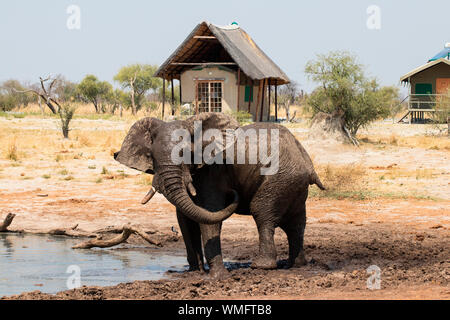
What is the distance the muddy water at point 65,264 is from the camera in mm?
7805

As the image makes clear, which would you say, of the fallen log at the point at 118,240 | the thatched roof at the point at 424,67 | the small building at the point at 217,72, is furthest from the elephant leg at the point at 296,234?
the thatched roof at the point at 424,67

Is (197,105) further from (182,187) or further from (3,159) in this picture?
(182,187)

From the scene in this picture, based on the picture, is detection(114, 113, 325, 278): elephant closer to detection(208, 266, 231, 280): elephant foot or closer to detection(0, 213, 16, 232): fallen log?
detection(208, 266, 231, 280): elephant foot

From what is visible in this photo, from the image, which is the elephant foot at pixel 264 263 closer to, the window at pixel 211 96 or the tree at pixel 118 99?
the window at pixel 211 96

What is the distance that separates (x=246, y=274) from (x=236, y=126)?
Result: 1619 mm

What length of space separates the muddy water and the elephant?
2.88 ft

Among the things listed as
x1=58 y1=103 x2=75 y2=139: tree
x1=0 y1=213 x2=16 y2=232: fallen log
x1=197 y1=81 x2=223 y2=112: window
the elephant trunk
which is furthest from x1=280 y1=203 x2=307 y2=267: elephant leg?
x1=197 y1=81 x2=223 y2=112: window

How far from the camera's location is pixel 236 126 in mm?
7594

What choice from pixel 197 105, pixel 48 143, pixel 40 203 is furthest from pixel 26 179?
pixel 197 105

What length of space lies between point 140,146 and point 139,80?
→ 5140 cm

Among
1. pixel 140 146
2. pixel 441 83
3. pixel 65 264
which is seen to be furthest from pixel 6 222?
pixel 441 83

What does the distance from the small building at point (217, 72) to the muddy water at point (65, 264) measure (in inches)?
830

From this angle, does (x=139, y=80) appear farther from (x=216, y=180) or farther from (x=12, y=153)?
(x=216, y=180)

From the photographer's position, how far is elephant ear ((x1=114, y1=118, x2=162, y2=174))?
742cm
